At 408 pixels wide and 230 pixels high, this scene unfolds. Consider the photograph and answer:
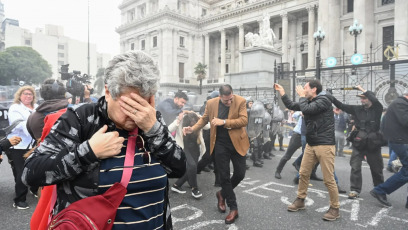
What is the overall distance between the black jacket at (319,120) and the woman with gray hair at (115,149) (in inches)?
128

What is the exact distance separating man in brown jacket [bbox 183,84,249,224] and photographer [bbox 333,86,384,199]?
6.53 feet

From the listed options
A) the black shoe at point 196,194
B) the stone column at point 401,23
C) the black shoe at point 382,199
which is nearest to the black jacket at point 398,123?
the black shoe at point 382,199

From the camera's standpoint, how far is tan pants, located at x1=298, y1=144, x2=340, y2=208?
13.4ft

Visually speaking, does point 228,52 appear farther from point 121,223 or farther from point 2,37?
point 2,37

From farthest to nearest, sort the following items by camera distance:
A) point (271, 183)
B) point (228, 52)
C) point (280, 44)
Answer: point (228, 52) → point (280, 44) → point (271, 183)

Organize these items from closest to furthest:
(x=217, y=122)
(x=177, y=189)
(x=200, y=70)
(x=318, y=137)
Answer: (x=217, y=122) < (x=318, y=137) < (x=177, y=189) < (x=200, y=70)

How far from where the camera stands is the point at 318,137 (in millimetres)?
4266

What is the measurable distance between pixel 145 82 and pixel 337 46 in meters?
36.6

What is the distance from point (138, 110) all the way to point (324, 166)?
11.8ft

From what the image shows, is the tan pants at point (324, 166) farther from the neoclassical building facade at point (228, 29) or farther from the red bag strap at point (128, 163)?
the neoclassical building facade at point (228, 29)

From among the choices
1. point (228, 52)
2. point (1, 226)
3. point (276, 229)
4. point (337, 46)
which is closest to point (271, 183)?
point (276, 229)

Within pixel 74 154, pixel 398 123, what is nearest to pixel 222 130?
pixel 74 154

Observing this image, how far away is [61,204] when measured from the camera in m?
1.44

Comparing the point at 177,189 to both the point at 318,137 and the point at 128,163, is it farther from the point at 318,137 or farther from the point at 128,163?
the point at 128,163
